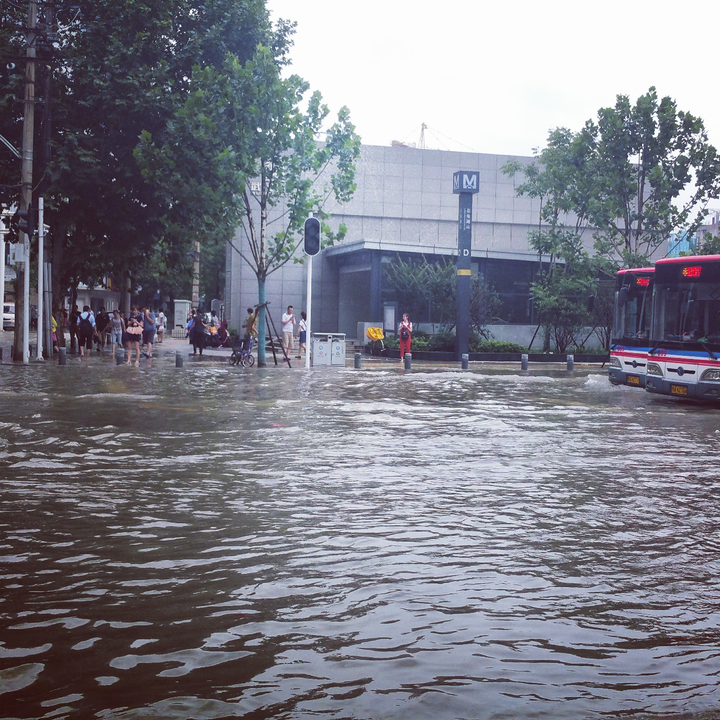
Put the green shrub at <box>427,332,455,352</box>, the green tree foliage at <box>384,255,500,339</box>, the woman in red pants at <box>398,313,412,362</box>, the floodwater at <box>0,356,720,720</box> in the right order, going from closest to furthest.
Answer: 1. the floodwater at <box>0,356,720,720</box>
2. the woman in red pants at <box>398,313,412,362</box>
3. the green shrub at <box>427,332,455,352</box>
4. the green tree foliage at <box>384,255,500,339</box>

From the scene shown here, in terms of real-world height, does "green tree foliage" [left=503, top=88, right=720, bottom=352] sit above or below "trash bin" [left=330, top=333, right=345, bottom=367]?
above

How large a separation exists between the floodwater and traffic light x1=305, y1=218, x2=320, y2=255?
1532cm

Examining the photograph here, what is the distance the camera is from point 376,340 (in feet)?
143

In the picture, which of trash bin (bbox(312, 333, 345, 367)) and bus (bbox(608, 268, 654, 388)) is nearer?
bus (bbox(608, 268, 654, 388))

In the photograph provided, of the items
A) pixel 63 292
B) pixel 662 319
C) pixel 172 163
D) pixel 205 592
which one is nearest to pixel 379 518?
pixel 205 592

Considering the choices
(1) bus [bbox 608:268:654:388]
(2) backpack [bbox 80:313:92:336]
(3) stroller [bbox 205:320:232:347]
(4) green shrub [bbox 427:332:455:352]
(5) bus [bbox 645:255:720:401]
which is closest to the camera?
(5) bus [bbox 645:255:720:401]

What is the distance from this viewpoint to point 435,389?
73.3 feet

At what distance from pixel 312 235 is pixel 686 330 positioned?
11.8 m

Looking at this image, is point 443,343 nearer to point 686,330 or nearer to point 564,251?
point 564,251

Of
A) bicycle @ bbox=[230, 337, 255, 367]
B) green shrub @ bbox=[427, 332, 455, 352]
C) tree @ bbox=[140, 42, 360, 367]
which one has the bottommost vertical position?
bicycle @ bbox=[230, 337, 255, 367]

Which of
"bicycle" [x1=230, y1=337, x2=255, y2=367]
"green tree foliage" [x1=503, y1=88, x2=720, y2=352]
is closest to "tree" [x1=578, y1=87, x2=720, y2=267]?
"green tree foliage" [x1=503, y1=88, x2=720, y2=352]

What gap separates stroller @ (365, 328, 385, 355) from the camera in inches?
1704

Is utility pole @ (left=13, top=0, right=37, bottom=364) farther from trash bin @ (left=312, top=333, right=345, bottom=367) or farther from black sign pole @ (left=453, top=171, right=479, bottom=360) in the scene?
black sign pole @ (left=453, top=171, right=479, bottom=360)

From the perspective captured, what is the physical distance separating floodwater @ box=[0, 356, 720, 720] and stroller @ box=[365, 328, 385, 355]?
30.2 meters
